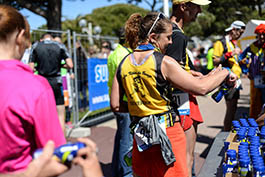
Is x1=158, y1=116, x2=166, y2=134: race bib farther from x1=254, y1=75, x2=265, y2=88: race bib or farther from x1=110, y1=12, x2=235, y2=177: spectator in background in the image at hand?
x1=254, y1=75, x2=265, y2=88: race bib

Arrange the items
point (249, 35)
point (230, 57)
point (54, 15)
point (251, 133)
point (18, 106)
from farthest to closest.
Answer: point (54, 15)
point (249, 35)
point (230, 57)
point (251, 133)
point (18, 106)

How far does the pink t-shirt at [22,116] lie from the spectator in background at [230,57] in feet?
13.8

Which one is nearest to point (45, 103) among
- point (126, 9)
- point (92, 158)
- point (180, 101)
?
point (92, 158)

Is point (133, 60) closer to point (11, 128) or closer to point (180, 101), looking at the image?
point (180, 101)

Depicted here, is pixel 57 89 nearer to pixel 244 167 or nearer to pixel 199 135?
pixel 199 135

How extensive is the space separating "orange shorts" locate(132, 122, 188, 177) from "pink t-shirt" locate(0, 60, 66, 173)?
116 cm

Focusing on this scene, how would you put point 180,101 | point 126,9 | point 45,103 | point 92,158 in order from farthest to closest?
point 126,9, point 180,101, point 45,103, point 92,158

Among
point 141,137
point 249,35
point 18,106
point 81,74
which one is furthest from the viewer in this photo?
point 249,35

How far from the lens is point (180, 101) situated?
2904 millimetres

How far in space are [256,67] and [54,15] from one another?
8739 mm

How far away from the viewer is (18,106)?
1312 millimetres

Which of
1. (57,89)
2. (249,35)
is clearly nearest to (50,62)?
(57,89)

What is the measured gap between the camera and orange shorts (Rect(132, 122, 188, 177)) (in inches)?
96.3

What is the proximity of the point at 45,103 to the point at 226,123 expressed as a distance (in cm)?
454
